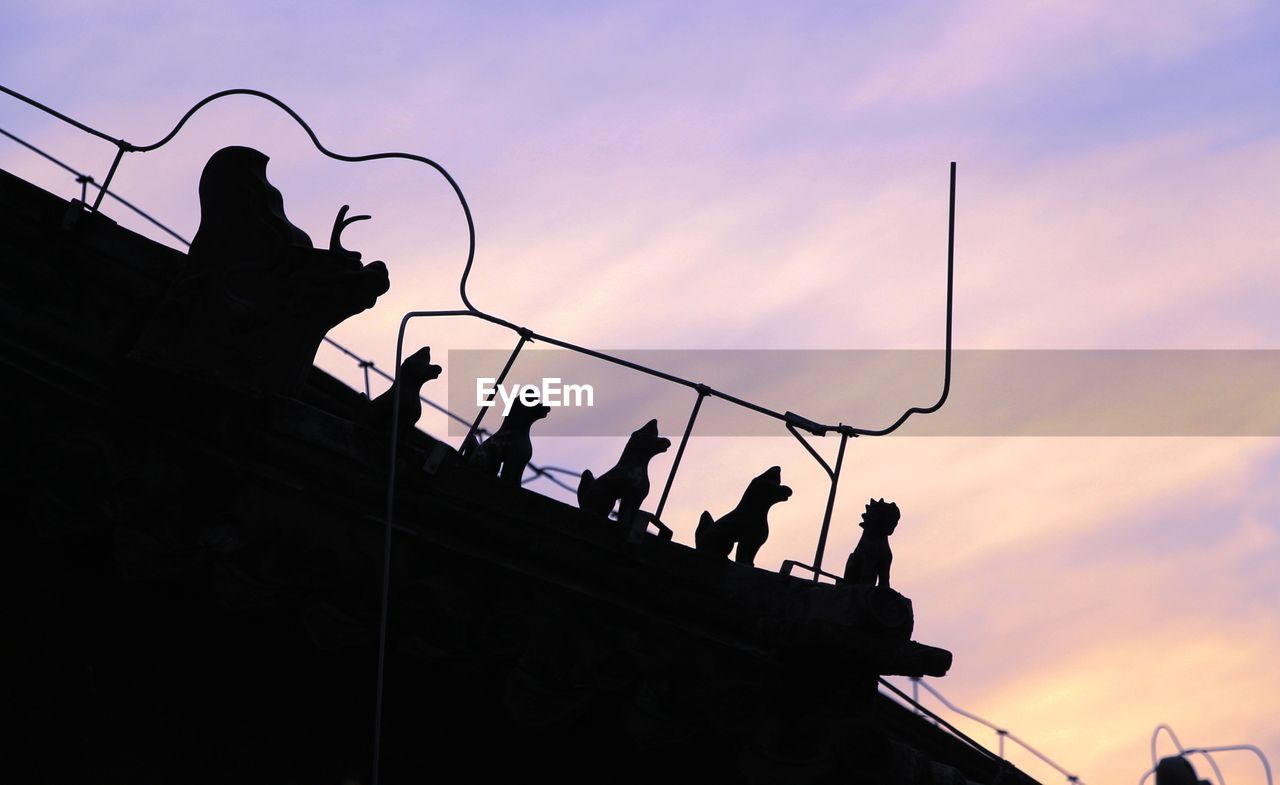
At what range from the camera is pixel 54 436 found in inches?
382

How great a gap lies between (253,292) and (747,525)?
3447 mm

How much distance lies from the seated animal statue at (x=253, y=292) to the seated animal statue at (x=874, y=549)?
11.2ft

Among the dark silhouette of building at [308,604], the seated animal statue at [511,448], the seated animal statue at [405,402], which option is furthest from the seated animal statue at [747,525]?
the seated animal statue at [405,402]

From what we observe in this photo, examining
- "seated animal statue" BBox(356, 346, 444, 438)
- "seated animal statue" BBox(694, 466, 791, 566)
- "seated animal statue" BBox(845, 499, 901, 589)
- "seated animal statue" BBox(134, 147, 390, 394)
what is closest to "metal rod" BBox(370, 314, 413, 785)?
"seated animal statue" BBox(356, 346, 444, 438)

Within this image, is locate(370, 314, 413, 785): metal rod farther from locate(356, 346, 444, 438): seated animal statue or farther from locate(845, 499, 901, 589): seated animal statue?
locate(845, 499, 901, 589): seated animal statue

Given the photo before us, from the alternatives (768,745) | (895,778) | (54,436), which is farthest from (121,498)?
(895,778)

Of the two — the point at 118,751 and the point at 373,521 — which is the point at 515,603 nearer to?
the point at 373,521

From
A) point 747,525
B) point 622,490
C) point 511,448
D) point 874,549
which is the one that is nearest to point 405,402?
point 511,448

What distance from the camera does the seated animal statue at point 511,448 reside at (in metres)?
10.3

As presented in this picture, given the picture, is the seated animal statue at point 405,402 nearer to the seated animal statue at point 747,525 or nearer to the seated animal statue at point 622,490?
the seated animal statue at point 622,490

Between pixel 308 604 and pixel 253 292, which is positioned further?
pixel 253 292

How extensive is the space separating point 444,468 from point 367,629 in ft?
3.54

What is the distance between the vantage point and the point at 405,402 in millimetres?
10031

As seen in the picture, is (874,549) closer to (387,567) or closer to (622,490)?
(622,490)
